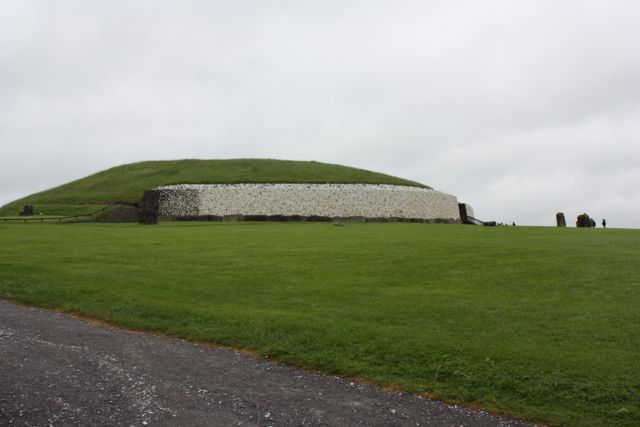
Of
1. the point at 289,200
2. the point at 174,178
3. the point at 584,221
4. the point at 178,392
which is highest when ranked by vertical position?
the point at 174,178

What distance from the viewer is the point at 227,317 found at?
13.0 m

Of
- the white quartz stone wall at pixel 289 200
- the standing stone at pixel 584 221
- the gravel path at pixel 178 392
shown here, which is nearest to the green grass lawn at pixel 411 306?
the gravel path at pixel 178 392

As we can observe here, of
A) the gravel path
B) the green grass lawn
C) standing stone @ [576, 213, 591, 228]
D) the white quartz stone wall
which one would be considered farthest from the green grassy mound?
the gravel path

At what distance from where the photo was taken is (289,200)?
57.4m

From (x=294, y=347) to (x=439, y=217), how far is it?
5341cm

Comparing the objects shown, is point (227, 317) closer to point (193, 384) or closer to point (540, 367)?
point (193, 384)

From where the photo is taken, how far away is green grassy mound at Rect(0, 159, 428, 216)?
59719mm

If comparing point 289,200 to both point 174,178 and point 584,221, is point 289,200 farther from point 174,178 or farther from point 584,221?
point 584,221

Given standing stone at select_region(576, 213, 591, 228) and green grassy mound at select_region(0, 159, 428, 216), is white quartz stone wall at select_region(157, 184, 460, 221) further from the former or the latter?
standing stone at select_region(576, 213, 591, 228)

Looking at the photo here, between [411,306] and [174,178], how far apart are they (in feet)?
176

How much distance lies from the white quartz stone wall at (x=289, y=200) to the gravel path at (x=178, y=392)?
148ft

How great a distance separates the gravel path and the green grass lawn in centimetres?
69

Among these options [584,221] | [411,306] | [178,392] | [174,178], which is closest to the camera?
[178,392]

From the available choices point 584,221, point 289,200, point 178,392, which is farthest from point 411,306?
point 289,200
